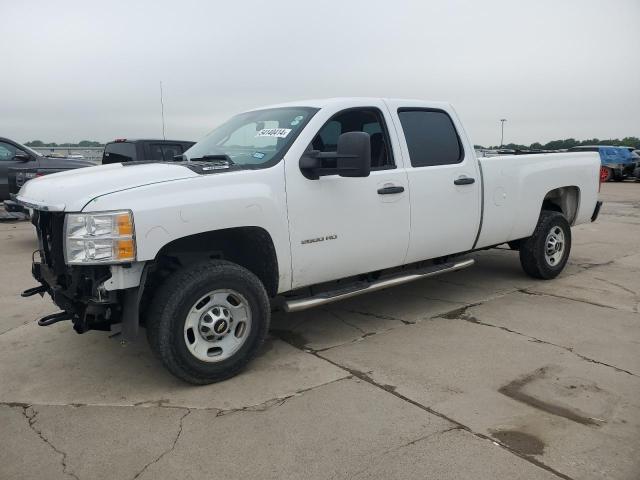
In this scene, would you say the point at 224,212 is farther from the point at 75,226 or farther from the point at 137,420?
the point at 137,420

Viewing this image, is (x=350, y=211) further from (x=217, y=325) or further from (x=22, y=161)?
(x=22, y=161)

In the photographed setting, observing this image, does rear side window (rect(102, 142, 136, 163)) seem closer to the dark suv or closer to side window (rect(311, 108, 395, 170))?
the dark suv

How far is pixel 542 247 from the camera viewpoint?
6.41m

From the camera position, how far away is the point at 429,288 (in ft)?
20.6

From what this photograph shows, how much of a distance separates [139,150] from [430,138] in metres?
6.81

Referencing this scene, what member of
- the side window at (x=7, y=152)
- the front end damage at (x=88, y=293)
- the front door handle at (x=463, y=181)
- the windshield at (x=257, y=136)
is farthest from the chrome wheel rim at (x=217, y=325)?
the side window at (x=7, y=152)

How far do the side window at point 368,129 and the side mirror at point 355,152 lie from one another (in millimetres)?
633

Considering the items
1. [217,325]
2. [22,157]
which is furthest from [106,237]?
[22,157]

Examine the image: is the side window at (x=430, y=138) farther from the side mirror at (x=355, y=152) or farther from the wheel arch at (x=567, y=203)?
the wheel arch at (x=567, y=203)

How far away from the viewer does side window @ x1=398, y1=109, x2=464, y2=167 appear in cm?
505

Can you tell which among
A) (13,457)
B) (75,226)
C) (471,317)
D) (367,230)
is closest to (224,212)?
(75,226)

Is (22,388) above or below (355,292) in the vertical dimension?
below

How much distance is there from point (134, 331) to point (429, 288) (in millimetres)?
3675

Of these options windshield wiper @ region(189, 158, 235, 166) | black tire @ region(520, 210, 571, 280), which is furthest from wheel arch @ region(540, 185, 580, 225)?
windshield wiper @ region(189, 158, 235, 166)
